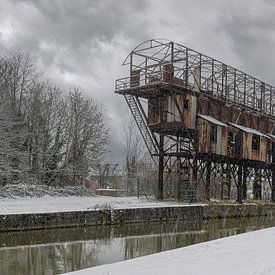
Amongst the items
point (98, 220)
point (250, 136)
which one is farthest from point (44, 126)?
point (98, 220)

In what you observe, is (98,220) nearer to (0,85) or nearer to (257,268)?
(257,268)

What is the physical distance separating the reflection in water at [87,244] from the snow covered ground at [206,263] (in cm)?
311

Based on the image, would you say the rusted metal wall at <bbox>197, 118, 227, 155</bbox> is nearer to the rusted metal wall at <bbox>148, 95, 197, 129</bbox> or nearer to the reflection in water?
the rusted metal wall at <bbox>148, 95, 197, 129</bbox>

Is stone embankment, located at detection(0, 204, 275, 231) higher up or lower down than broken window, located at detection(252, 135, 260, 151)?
lower down

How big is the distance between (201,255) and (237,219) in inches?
981

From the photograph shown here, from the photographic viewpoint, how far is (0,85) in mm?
44562

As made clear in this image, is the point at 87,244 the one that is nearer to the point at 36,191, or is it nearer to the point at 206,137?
the point at 36,191

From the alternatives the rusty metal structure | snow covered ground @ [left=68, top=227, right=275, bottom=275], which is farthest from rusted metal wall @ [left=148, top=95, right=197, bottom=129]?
snow covered ground @ [left=68, top=227, right=275, bottom=275]

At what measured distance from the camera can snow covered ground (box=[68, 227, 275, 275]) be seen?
35.4 feet

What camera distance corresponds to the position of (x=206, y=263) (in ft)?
39.1

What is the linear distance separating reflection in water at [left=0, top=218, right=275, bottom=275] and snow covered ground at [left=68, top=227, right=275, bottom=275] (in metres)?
3.11

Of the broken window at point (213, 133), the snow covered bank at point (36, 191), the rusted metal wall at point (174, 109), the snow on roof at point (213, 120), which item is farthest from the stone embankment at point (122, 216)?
the snow covered bank at point (36, 191)

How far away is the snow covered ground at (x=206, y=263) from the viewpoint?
10781 millimetres

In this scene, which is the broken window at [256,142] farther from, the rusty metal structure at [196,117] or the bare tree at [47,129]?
the bare tree at [47,129]
